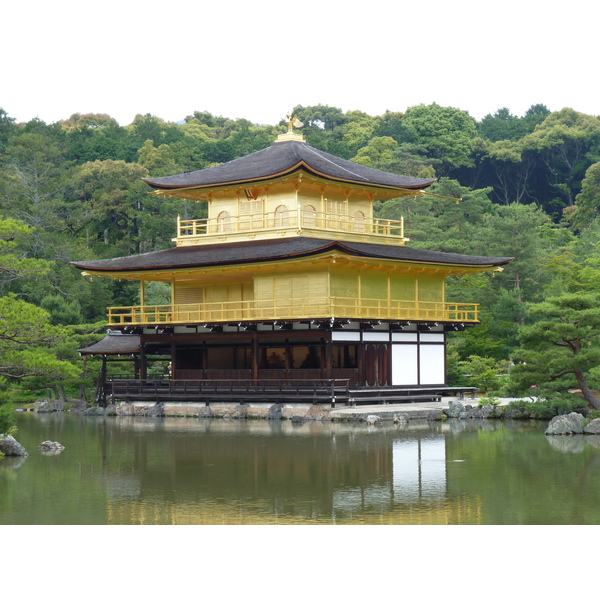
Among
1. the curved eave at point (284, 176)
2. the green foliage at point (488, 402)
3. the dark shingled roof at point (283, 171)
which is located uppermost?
the dark shingled roof at point (283, 171)

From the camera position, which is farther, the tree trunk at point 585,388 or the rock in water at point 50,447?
the tree trunk at point 585,388

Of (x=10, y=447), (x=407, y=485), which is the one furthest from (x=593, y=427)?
(x=10, y=447)

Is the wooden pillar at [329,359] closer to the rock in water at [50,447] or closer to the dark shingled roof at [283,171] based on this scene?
the dark shingled roof at [283,171]

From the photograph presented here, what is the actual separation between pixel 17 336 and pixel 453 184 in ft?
171

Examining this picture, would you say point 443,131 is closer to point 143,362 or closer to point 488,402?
point 143,362

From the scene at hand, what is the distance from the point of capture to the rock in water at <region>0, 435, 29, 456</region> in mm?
23797

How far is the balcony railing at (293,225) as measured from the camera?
40.8 metres

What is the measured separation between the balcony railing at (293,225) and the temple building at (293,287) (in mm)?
64

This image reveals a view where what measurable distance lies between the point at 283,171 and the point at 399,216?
26092 millimetres

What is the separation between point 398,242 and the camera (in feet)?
144

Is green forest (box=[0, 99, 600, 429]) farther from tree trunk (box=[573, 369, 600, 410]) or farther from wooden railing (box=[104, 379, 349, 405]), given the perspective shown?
wooden railing (box=[104, 379, 349, 405])

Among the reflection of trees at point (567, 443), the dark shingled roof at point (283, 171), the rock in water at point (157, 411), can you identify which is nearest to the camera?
the reflection of trees at point (567, 443)

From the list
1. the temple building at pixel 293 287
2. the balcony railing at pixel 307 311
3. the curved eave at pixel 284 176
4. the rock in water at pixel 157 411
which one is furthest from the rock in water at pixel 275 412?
the curved eave at pixel 284 176

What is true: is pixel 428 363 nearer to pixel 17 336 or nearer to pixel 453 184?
pixel 17 336
